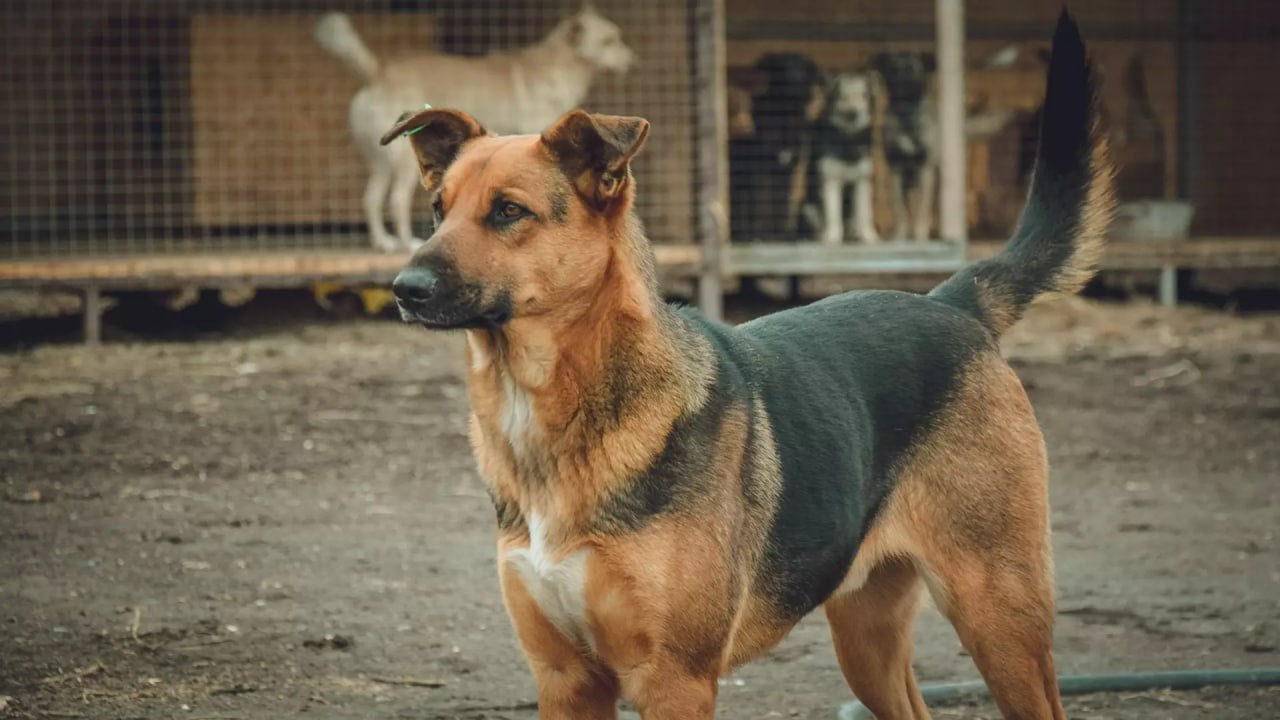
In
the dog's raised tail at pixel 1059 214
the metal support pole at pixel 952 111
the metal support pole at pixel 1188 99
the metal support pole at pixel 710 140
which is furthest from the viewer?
the metal support pole at pixel 1188 99

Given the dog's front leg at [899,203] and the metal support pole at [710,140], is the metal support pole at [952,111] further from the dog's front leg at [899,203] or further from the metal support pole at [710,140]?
the metal support pole at [710,140]

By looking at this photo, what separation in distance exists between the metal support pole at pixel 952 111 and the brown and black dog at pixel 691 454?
24.9 feet

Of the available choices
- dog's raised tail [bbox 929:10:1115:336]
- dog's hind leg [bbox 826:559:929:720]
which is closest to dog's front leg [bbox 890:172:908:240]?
dog's raised tail [bbox 929:10:1115:336]

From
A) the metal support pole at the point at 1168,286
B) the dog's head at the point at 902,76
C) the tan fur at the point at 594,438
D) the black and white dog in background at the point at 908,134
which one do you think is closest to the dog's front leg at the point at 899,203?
the black and white dog in background at the point at 908,134

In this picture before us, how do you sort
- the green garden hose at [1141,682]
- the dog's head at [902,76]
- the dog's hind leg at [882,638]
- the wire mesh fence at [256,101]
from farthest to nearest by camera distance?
1. the dog's head at [902,76]
2. the wire mesh fence at [256,101]
3. the green garden hose at [1141,682]
4. the dog's hind leg at [882,638]

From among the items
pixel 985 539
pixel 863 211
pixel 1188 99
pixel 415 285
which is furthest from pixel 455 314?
pixel 1188 99

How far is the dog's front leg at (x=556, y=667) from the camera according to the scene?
3.30 meters

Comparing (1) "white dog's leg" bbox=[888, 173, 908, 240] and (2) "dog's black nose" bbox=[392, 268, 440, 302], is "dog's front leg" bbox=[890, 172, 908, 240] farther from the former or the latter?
(2) "dog's black nose" bbox=[392, 268, 440, 302]

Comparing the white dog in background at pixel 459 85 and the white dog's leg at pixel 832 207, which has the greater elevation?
the white dog in background at pixel 459 85

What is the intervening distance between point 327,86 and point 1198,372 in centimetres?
801

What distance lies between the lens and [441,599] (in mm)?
5477

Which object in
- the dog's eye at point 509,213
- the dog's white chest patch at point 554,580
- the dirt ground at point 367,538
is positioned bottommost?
the dirt ground at point 367,538

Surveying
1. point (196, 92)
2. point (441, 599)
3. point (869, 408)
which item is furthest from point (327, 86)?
point (869, 408)

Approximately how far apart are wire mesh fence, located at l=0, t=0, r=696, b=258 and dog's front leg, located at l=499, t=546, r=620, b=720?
9.69 metres
